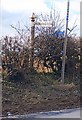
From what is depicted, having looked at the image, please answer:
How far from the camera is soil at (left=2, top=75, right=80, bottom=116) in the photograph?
759cm

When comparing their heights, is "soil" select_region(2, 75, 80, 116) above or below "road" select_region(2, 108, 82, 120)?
above

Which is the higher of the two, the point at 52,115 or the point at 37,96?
the point at 37,96

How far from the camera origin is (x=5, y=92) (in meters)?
8.56

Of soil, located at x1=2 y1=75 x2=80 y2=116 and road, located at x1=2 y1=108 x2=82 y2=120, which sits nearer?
road, located at x1=2 y1=108 x2=82 y2=120

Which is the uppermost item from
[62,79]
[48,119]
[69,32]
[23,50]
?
[69,32]

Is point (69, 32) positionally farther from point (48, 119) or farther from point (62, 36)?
point (48, 119)

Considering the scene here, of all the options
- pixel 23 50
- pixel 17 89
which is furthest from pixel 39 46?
pixel 17 89

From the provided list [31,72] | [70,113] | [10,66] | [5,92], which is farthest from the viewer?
[31,72]

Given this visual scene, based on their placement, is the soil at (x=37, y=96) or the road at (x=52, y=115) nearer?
the road at (x=52, y=115)

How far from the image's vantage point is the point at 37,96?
28.5 ft

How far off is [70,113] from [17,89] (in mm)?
2261

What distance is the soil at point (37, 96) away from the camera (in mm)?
7592

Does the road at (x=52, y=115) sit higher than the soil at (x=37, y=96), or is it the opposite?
the soil at (x=37, y=96)

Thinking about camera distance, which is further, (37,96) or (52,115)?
(37,96)
